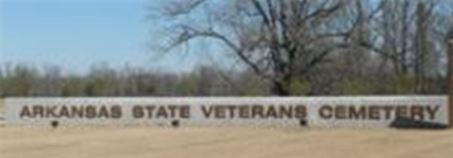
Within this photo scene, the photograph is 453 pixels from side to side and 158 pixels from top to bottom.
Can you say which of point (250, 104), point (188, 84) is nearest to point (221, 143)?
point (250, 104)

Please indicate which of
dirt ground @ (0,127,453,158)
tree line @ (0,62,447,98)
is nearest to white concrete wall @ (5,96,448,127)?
dirt ground @ (0,127,453,158)

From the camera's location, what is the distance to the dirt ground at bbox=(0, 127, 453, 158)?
2977cm

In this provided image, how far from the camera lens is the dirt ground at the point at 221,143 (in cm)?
2977

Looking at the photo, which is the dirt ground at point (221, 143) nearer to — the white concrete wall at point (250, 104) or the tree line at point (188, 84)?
the white concrete wall at point (250, 104)

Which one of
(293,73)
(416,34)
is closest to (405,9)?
(416,34)

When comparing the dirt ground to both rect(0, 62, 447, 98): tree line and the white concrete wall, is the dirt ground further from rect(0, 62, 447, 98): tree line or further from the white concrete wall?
rect(0, 62, 447, 98): tree line

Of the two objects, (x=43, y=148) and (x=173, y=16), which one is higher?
(x=173, y=16)

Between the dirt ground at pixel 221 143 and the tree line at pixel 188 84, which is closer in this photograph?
the dirt ground at pixel 221 143

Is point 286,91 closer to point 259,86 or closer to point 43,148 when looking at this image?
point 259,86

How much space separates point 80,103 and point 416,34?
30632 mm

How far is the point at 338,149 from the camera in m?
31.3

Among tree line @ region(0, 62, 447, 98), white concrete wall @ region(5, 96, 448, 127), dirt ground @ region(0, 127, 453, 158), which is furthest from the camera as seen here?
tree line @ region(0, 62, 447, 98)

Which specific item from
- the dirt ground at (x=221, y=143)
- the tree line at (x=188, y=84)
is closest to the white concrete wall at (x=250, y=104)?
the dirt ground at (x=221, y=143)

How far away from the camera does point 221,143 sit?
3434 centimetres
